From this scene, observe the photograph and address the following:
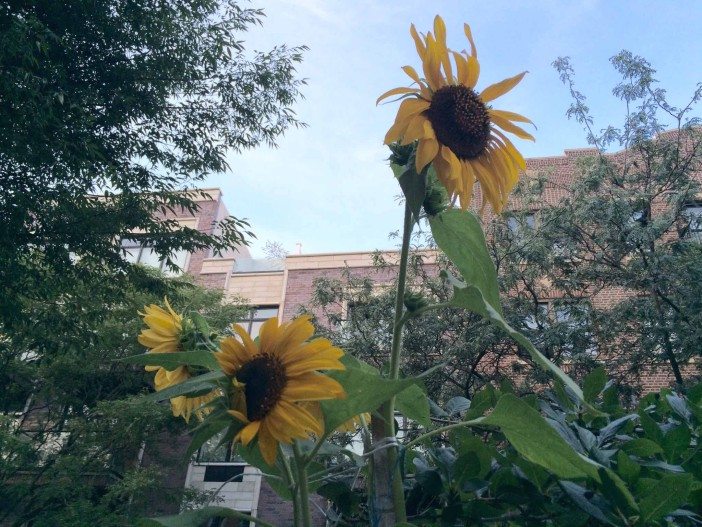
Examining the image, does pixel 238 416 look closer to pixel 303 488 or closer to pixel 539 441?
pixel 303 488

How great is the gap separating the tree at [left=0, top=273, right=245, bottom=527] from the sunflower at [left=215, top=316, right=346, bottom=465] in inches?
228

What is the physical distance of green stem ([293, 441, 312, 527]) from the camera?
23.8 inches

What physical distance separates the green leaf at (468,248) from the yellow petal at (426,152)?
0.20 ft

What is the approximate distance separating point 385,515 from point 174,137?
617 centimetres

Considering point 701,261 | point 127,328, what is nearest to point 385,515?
point 701,261

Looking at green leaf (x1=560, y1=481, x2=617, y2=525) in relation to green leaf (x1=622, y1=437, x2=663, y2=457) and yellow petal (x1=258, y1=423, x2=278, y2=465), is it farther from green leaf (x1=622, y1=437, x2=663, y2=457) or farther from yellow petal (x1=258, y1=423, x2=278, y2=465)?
yellow petal (x1=258, y1=423, x2=278, y2=465)

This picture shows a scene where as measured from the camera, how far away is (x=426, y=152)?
68 cm

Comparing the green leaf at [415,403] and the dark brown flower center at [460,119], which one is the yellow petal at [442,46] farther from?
the green leaf at [415,403]

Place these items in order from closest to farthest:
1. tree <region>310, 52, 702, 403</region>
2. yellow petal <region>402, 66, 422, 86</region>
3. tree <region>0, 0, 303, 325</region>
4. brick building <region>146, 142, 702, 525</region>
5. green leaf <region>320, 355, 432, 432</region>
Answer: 1. green leaf <region>320, 355, 432, 432</region>
2. yellow petal <region>402, 66, 422, 86</region>
3. tree <region>0, 0, 303, 325</region>
4. tree <region>310, 52, 702, 403</region>
5. brick building <region>146, 142, 702, 525</region>

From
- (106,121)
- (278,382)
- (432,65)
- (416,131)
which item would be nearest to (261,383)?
(278,382)

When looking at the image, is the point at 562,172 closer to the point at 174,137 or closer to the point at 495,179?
the point at 174,137

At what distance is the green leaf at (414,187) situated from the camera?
0.65 metres

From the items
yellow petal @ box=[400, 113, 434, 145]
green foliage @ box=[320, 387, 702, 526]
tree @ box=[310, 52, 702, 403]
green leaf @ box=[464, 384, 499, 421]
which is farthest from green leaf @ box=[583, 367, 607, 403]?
tree @ box=[310, 52, 702, 403]

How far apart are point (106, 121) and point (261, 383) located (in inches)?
222
